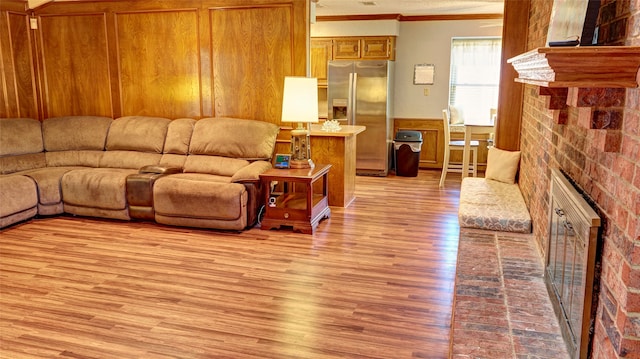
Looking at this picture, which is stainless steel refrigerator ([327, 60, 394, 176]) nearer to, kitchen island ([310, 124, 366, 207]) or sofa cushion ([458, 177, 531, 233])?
kitchen island ([310, 124, 366, 207])

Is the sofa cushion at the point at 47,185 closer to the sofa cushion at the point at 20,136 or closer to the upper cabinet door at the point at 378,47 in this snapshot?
the sofa cushion at the point at 20,136

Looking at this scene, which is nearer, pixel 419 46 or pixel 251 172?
pixel 251 172

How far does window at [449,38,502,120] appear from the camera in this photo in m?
7.63

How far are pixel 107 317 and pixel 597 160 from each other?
2685 mm

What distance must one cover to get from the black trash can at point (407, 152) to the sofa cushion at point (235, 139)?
2.72m

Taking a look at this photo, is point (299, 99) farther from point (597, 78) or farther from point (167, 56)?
point (597, 78)

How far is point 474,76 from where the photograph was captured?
778cm

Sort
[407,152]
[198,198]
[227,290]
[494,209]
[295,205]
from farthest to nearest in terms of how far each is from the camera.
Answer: [407,152]
[295,205]
[198,198]
[494,209]
[227,290]

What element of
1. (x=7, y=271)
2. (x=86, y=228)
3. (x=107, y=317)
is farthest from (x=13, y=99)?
(x=107, y=317)

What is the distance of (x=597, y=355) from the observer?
1.78m

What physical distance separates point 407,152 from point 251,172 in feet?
10.9

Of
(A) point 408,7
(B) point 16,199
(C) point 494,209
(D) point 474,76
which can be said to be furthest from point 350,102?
(B) point 16,199

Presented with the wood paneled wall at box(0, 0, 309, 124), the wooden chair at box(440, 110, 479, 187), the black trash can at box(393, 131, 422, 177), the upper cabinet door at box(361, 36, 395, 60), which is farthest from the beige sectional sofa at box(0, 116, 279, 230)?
the upper cabinet door at box(361, 36, 395, 60)

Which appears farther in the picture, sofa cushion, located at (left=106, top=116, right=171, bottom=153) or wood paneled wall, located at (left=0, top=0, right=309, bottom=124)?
sofa cushion, located at (left=106, top=116, right=171, bottom=153)
